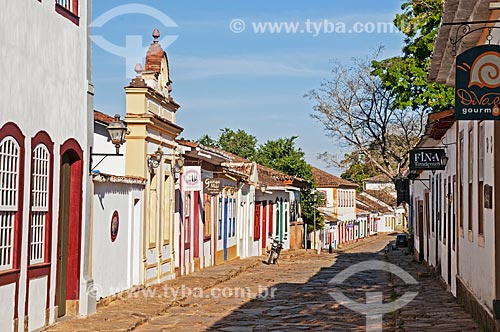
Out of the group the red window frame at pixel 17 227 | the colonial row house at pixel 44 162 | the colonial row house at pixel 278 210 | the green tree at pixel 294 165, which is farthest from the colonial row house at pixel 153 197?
the green tree at pixel 294 165

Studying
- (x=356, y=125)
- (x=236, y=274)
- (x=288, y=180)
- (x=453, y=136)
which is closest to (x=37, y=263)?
(x=453, y=136)

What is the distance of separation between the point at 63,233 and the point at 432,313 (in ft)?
21.6

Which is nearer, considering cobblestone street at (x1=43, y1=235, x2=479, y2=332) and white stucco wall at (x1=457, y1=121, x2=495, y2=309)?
white stucco wall at (x1=457, y1=121, x2=495, y2=309)

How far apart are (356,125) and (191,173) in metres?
16.9

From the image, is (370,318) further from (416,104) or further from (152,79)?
(416,104)

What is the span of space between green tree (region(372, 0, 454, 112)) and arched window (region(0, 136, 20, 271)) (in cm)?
2065

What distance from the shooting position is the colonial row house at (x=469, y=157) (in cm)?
847

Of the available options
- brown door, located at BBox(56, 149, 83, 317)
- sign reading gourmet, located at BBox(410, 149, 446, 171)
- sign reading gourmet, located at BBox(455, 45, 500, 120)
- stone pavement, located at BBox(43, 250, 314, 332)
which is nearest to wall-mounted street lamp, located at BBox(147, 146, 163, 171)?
stone pavement, located at BBox(43, 250, 314, 332)

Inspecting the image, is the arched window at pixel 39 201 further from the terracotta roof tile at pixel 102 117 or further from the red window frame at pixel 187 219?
the red window frame at pixel 187 219

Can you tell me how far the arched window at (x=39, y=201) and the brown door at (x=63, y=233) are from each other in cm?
68

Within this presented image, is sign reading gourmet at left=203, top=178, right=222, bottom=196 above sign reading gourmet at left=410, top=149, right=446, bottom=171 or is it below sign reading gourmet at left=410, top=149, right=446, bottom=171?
below

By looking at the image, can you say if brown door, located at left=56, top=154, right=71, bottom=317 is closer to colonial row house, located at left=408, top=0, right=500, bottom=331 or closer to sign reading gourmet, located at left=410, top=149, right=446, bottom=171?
colonial row house, located at left=408, top=0, right=500, bottom=331

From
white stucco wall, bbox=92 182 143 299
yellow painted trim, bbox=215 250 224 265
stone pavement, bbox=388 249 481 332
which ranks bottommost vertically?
stone pavement, bbox=388 249 481 332

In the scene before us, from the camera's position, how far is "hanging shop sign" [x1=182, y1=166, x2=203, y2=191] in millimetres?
21177
